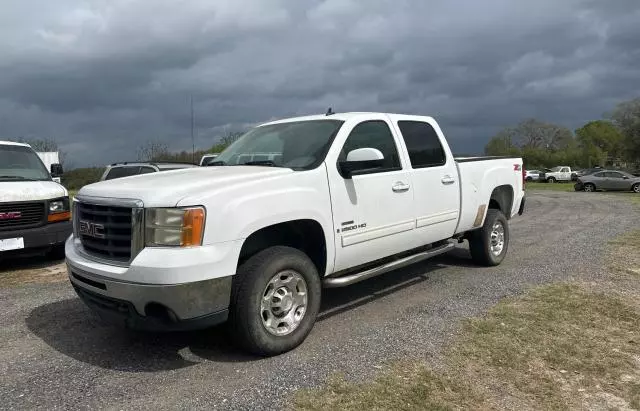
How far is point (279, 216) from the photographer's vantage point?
4125 millimetres

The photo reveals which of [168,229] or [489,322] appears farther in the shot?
[489,322]

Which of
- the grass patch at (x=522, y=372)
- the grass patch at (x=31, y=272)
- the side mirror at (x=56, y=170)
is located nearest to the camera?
the grass patch at (x=522, y=372)

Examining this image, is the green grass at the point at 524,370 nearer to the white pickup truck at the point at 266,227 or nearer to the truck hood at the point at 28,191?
the white pickup truck at the point at 266,227

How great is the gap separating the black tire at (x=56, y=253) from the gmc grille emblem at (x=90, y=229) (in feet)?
13.4

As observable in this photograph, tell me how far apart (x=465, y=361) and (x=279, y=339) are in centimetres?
146

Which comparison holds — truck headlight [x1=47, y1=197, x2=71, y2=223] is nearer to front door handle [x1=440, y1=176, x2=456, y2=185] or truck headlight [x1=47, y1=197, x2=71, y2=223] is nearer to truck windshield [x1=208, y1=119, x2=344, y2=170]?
truck windshield [x1=208, y1=119, x2=344, y2=170]

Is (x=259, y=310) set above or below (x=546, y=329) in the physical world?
above

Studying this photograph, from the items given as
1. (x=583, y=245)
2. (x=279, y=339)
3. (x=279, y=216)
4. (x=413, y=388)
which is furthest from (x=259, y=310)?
(x=583, y=245)

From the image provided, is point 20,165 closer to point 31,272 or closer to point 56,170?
point 56,170

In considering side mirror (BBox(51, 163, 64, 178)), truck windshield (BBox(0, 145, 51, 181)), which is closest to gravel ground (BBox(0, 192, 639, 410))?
truck windshield (BBox(0, 145, 51, 181))

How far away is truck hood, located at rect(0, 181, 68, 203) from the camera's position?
7.26 metres

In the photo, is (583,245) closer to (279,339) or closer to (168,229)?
(279,339)

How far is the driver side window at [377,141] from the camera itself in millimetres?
5066

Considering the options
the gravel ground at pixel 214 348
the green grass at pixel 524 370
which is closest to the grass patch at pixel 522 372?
the green grass at pixel 524 370
